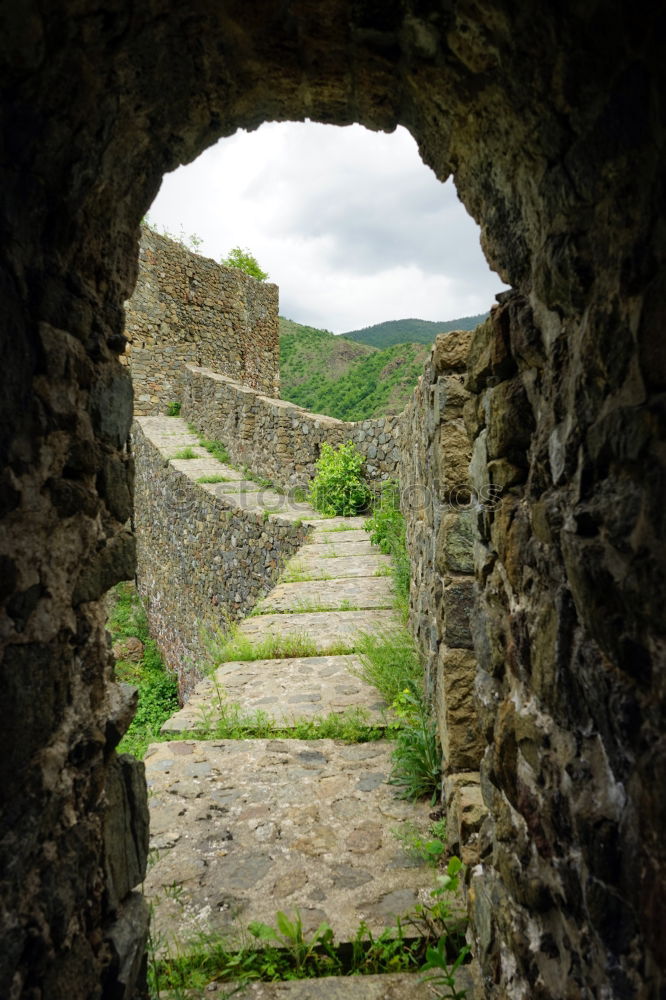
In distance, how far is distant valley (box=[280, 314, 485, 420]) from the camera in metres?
19.1

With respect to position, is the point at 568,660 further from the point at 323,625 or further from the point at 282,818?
the point at 323,625

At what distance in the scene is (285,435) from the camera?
367 inches

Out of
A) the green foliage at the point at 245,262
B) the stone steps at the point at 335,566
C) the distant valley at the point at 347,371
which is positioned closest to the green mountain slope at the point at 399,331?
the distant valley at the point at 347,371

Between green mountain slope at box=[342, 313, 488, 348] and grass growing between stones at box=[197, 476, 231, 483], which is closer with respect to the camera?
grass growing between stones at box=[197, 476, 231, 483]

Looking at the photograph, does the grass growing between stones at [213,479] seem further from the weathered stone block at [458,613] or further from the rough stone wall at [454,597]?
the weathered stone block at [458,613]

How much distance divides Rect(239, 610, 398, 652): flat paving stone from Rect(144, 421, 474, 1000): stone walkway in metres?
0.08

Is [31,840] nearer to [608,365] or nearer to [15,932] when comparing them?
[15,932]

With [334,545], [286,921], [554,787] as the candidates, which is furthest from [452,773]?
[334,545]

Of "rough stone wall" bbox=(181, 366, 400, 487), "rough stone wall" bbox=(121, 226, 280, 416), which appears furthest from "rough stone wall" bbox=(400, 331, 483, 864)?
"rough stone wall" bbox=(121, 226, 280, 416)

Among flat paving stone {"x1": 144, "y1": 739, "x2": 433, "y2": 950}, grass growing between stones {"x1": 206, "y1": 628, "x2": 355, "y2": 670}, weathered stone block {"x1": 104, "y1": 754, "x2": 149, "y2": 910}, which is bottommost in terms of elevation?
flat paving stone {"x1": 144, "y1": 739, "x2": 433, "y2": 950}

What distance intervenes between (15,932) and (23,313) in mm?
1203

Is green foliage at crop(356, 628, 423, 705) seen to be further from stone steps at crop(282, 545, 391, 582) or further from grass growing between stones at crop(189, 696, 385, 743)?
stone steps at crop(282, 545, 391, 582)

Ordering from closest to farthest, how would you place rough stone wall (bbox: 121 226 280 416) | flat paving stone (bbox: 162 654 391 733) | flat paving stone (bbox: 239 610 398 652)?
flat paving stone (bbox: 162 654 391 733) → flat paving stone (bbox: 239 610 398 652) → rough stone wall (bbox: 121 226 280 416)

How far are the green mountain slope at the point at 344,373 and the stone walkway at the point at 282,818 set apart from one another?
12.9 meters
